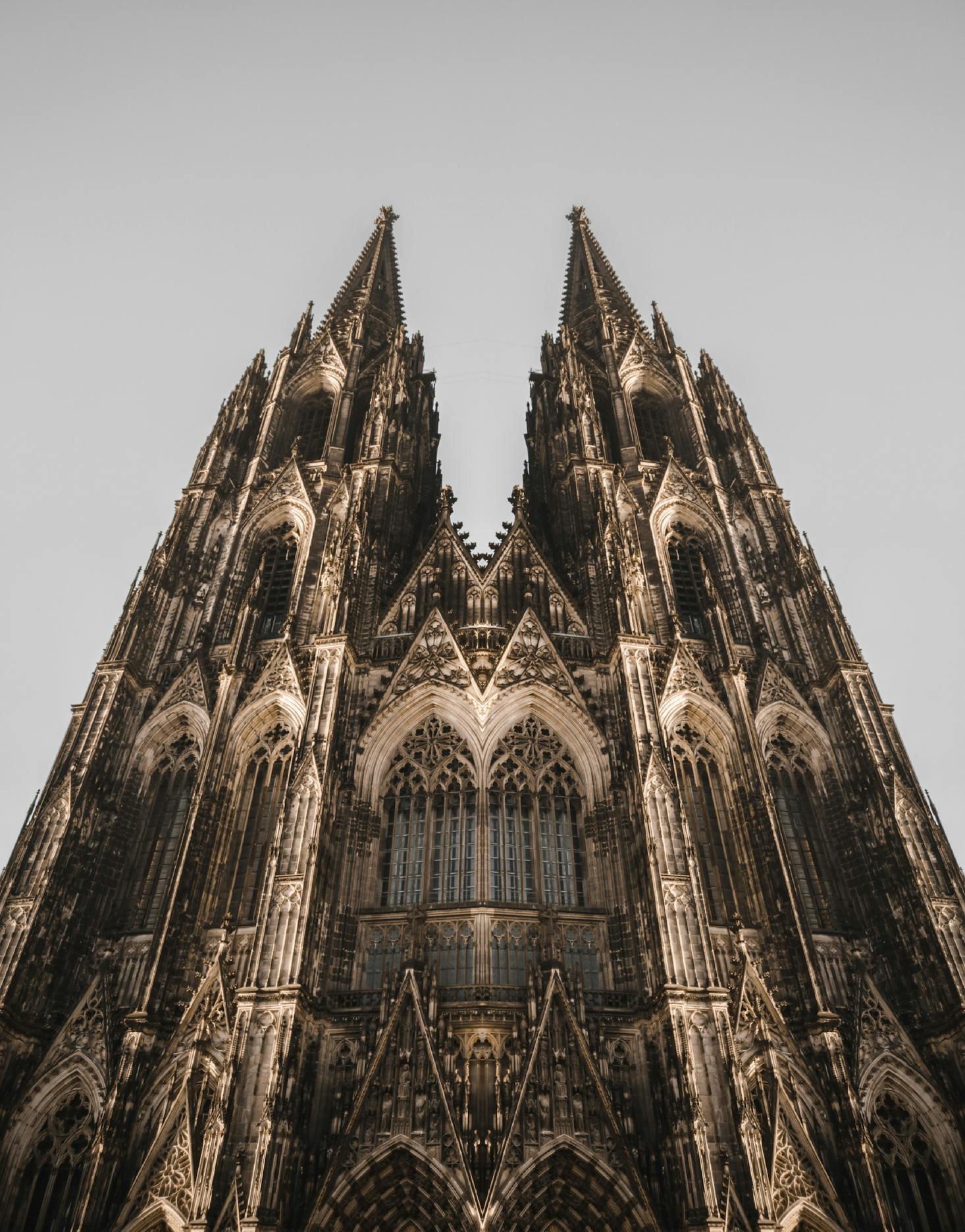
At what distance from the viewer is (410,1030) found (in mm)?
16328

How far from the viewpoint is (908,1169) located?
15.9 meters

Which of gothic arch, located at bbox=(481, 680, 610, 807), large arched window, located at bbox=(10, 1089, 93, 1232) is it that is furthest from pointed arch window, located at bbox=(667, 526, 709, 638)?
large arched window, located at bbox=(10, 1089, 93, 1232)

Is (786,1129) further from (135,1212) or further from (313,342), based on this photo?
(313,342)

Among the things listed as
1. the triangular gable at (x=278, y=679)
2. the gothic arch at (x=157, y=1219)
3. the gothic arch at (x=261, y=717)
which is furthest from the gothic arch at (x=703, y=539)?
the gothic arch at (x=157, y=1219)

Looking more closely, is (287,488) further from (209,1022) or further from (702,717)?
(209,1022)

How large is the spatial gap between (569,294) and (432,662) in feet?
84.9

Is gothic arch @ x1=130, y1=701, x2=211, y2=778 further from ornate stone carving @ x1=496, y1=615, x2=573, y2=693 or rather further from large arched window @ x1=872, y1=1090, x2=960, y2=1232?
large arched window @ x1=872, y1=1090, x2=960, y2=1232

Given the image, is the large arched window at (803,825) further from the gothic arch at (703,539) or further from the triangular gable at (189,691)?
the triangular gable at (189,691)

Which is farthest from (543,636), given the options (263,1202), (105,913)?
(263,1202)

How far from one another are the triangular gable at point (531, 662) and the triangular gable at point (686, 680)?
2.33m

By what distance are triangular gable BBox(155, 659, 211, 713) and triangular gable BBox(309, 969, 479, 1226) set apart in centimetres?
931

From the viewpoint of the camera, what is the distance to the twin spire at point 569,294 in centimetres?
3619

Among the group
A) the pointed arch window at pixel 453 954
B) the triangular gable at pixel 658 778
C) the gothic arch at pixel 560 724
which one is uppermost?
the gothic arch at pixel 560 724

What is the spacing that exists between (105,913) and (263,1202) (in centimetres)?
754
